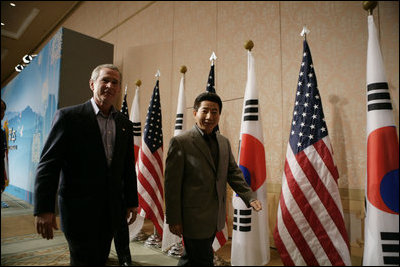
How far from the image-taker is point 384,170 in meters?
1.78

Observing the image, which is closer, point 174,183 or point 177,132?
point 174,183

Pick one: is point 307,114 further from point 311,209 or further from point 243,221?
point 243,221

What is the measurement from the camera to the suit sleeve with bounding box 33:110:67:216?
3.53 feet

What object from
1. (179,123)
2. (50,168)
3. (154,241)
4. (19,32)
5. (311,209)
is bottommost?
(154,241)

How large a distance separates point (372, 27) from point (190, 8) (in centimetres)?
282

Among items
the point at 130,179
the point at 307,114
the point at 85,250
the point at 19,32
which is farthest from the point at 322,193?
the point at 19,32

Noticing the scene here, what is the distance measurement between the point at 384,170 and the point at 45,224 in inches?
85.1

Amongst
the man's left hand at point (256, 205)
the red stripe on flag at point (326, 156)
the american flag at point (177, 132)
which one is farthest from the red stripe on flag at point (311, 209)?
the american flag at point (177, 132)

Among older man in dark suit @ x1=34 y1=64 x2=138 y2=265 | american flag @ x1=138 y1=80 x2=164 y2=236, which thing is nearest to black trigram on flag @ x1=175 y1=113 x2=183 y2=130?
american flag @ x1=138 y1=80 x2=164 y2=236

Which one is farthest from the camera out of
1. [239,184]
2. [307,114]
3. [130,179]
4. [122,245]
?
[307,114]

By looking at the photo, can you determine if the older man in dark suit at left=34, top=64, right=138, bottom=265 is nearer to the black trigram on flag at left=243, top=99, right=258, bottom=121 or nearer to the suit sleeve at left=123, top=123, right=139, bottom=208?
the suit sleeve at left=123, top=123, right=139, bottom=208

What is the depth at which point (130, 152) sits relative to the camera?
146cm

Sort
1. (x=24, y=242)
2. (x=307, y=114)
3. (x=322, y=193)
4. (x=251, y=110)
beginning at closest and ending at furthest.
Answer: (x=24, y=242)
(x=322, y=193)
(x=307, y=114)
(x=251, y=110)

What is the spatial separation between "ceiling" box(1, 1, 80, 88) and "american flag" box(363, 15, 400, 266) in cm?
220
